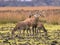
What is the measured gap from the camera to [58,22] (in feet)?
67.1

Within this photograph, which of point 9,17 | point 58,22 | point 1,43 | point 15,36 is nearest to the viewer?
point 1,43

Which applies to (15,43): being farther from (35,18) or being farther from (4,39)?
(35,18)

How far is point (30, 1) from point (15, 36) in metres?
55.1

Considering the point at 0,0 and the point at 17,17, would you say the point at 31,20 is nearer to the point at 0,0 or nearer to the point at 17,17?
the point at 17,17

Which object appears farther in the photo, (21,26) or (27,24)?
(27,24)

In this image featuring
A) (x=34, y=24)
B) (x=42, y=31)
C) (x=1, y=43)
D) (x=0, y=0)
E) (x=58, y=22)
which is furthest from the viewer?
(x=0, y=0)

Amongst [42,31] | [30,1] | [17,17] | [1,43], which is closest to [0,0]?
[30,1]

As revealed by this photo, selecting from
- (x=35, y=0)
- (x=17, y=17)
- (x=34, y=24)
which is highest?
(x=34, y=24)

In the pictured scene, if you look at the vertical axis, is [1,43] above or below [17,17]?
above

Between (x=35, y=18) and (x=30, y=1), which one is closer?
(x=35, y=18)

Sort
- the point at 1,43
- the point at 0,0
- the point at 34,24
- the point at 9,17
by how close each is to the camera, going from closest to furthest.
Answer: the point at 1,43, the point at 34,24, the point at 9,17, the point at 0,0

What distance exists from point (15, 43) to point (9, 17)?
1034 cm

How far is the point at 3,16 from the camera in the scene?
22.3 m

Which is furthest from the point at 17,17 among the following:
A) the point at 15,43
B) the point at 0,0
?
the point at 0,0
